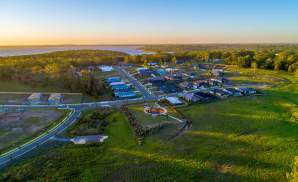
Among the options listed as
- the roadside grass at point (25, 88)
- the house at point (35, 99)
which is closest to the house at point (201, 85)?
the roadside grass at point (25, 88)

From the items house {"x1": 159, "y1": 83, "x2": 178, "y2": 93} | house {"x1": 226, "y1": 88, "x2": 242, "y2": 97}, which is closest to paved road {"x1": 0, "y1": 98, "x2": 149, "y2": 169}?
house {"x1": 159, "y1": 83, "x2": 178, "y2": 93}

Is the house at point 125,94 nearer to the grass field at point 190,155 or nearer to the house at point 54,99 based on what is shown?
the house at point 54,99

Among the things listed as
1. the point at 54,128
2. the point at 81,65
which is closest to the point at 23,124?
the point at 54,128

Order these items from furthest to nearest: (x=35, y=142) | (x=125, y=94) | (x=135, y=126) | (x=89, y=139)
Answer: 1. (x=125, y=94)
2. (x=135, y=126)
3. (x=89, y=139)
4. (x=35, y=142)

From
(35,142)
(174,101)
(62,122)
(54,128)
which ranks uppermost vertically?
(174,101)

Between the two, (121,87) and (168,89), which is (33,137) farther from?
(168,89)

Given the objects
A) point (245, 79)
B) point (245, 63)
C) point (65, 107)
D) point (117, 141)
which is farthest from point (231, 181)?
point (245, 63)
